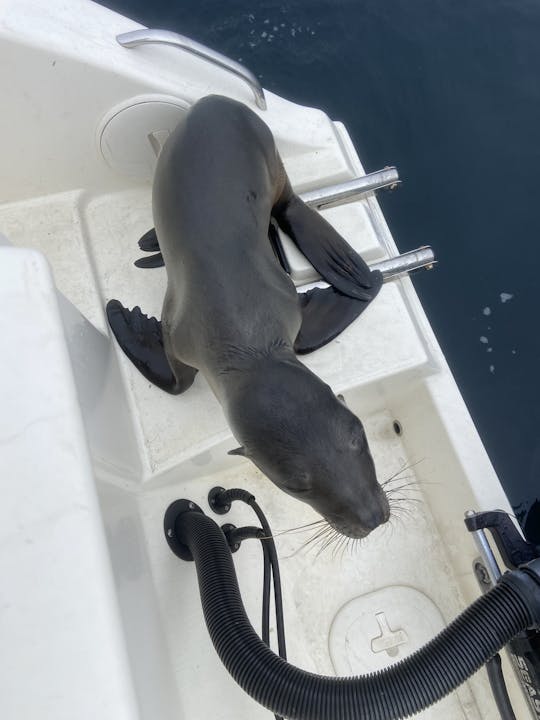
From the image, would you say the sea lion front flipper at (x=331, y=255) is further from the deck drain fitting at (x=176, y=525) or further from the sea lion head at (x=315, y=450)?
the deck drain fitting at (x=176, y=525)

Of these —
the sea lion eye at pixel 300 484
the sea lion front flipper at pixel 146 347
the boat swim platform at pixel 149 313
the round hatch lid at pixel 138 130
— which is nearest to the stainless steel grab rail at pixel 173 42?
the round hatch lid at pixel 138 130

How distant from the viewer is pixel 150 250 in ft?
9.14

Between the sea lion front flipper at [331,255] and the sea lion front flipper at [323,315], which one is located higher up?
the sea lion front flipper at [331,255]

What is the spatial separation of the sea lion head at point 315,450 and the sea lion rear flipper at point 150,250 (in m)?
1.12

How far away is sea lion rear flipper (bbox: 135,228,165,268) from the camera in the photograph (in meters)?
2.76

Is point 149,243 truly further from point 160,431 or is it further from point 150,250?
point 160,431

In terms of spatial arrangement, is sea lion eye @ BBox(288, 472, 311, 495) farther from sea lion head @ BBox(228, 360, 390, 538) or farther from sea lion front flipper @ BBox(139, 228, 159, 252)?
sea lion front flipper @ BBox(139, 228, 159, 252)

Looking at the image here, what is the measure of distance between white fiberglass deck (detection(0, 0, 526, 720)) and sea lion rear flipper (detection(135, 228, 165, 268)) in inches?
2.0

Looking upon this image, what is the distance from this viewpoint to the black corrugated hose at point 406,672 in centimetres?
156

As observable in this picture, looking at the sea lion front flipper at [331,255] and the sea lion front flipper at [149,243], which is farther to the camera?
the sea lion front flipper at [149,243]

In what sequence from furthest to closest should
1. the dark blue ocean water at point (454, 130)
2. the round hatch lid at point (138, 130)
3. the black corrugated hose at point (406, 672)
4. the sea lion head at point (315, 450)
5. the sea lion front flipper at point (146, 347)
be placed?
the dark blue ocean water at point (454, 130) → the round hatch lid at point (138, 130) → the sea lion front flipper at point (146, 347) → the sea lion head at point (315, 450) → the black corrugated hose at point (406, 672)

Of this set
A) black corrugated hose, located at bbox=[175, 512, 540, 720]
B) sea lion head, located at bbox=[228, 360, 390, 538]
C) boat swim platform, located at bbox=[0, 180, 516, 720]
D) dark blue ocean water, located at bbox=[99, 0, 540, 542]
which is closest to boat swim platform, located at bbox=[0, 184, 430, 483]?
boat swim platform, located at bbox=[0, 180, 516, 720]

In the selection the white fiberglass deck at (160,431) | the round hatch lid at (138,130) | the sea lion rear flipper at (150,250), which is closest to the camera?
the white fiberglass deck at (160,431)

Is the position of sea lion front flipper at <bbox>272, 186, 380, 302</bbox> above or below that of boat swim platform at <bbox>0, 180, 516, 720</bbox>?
above
